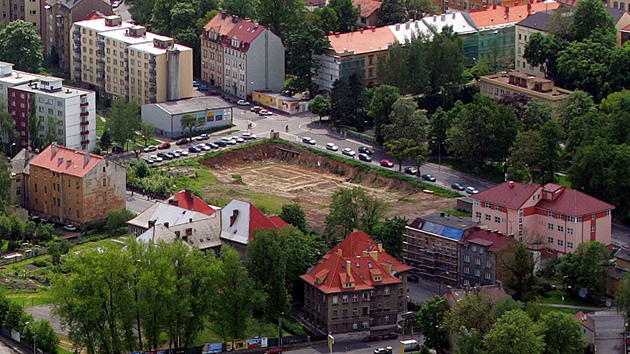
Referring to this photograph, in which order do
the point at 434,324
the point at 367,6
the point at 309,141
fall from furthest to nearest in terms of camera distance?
the point at 367,6, the point at 309,141, the point at 434,324

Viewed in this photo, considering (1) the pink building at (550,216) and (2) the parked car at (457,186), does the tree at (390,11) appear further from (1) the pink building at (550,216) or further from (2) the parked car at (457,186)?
(1) the pink building at (550,216)

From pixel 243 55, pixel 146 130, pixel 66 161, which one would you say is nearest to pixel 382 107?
pixel 243 55

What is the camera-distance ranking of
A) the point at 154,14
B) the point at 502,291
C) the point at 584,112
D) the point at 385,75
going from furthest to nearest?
the point at 154,14 → the point at 385,75 → the point at 584,112 → the point at 502,291

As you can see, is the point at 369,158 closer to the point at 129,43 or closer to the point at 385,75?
the point at 385,75

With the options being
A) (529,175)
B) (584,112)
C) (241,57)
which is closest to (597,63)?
(584,112)

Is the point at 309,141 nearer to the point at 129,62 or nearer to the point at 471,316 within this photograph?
the point at 129,62

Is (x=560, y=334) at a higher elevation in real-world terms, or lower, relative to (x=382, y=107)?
lower

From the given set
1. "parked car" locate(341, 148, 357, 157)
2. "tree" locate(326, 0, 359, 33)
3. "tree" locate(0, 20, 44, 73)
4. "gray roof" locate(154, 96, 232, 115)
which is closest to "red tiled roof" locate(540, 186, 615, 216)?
"parked car" locate(341, 148, 357, 157)
